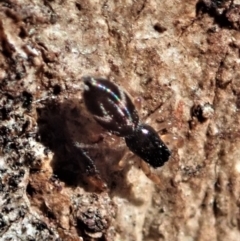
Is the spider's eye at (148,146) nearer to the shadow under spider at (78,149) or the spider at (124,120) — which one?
the spider at (124,120)

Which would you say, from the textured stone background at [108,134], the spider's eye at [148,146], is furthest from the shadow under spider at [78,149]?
the spider's eye at [148,146]

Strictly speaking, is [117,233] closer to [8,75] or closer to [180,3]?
[8,75]

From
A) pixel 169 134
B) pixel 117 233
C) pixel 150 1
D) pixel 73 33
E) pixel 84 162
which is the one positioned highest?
pixel 150 1

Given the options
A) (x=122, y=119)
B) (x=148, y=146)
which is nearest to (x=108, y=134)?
(x=122, y=119)

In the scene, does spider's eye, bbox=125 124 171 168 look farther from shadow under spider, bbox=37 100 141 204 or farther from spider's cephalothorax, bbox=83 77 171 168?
shadow under spider, bbox=37 100 141 204

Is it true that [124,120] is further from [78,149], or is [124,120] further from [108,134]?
[78,149]

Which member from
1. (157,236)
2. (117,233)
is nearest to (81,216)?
(117,233)
